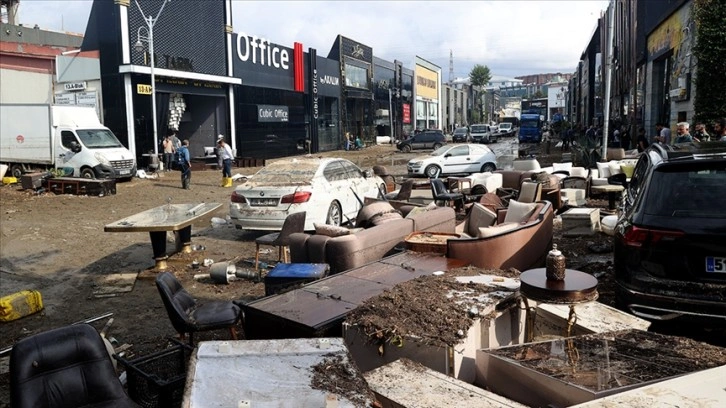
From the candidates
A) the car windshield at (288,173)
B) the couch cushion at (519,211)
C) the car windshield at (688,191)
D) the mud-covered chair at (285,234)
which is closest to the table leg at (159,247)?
the mud-covered chair at (285,234)

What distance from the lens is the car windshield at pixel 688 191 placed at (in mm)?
4656

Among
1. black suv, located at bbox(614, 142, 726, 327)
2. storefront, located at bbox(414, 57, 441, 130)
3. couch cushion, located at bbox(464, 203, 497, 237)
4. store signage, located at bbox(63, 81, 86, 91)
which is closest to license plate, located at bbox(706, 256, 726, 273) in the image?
black suv, located at bbox(614, 142, 726, 327)

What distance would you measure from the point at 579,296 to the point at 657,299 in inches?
47.5

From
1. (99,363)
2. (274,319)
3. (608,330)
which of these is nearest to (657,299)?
(608,330)

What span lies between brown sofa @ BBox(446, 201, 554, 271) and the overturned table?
14.2ft

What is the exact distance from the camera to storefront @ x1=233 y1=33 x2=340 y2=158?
33594 millimetres

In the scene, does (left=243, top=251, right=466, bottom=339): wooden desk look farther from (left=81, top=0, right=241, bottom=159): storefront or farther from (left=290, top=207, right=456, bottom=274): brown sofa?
(left=81, top=0, right=241, bottom=159): storefront

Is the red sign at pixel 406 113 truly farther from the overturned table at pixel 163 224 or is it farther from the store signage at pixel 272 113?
the overturned table at pixel 163 224

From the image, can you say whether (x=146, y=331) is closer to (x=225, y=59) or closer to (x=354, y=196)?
(x=354, y=196)

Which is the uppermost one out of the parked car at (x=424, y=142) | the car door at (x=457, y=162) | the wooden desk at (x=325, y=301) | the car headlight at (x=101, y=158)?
the parked car at (x=424, y=142)

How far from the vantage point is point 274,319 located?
4.58 metres

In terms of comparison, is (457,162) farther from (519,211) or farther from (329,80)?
(329,80)

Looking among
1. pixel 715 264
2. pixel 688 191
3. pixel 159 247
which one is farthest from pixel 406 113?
pixel 715 264

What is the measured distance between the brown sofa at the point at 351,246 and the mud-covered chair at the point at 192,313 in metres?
1.61
